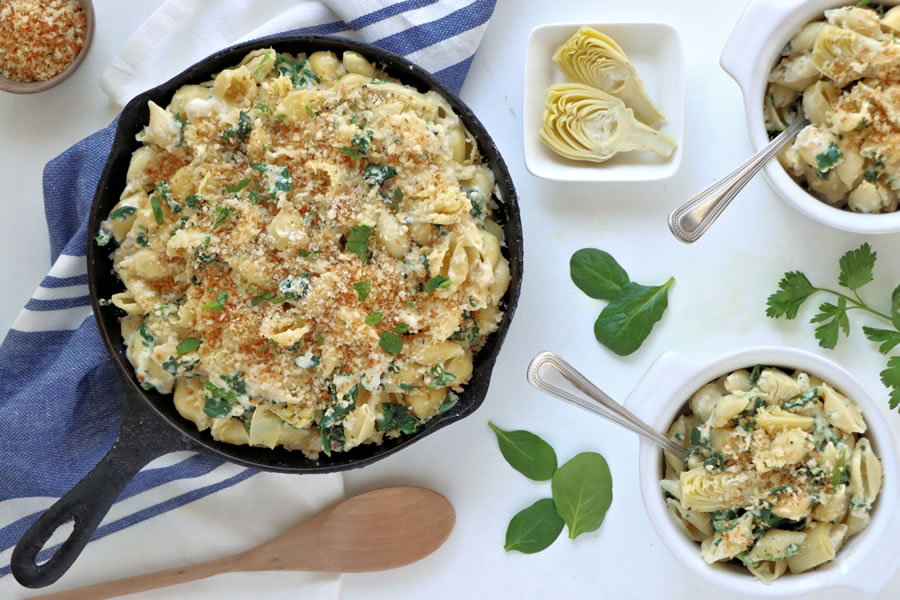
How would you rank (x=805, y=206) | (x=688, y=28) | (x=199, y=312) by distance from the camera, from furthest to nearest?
(x=688, y=28) → (x=805, y=206) → (x=199, y=312)

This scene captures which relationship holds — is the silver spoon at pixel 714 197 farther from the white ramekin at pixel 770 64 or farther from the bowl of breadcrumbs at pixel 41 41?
the bowl of breadcrumbs at pixel 41 41

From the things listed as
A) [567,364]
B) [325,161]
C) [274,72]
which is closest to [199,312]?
[325,161]

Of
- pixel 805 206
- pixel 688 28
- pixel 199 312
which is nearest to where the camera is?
pixel 199 312

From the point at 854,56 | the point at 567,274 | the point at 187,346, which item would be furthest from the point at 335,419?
the point at 854,56

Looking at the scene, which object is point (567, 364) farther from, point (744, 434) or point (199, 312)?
point (199, 312)

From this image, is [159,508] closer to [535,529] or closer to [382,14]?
[535,529]

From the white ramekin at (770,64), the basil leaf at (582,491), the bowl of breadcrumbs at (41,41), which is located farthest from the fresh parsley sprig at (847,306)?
the bowl of breadcrumbs at (41,41)

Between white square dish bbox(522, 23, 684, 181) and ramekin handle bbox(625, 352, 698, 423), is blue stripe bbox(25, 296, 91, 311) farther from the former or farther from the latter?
ramekin handle bbox(625, 352, 698, 423)
